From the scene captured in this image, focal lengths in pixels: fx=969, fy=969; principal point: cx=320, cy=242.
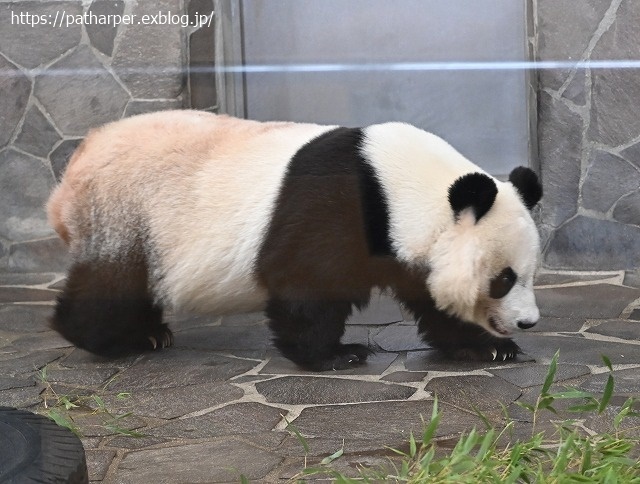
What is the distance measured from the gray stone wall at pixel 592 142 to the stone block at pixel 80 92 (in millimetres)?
1331

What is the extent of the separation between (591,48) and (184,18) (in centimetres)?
127

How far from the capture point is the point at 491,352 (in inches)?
122

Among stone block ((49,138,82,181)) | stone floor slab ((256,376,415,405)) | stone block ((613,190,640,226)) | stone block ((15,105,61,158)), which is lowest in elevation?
stone floor slab ((256,376,415,405))

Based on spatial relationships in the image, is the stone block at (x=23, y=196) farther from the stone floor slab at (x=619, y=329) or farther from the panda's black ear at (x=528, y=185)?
the stone floor slab at (x=619, y=329)

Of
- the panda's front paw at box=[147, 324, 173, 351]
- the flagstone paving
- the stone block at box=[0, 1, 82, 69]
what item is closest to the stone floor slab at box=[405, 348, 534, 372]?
the flagstone paving

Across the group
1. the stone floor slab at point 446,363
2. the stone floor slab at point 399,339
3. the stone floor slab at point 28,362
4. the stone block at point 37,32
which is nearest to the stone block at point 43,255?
the stone floor slab at point 28,362

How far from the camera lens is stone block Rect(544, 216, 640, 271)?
10.4ft

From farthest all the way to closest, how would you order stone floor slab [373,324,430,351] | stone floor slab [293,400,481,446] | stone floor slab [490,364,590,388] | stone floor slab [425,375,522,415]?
stone floor slab [373,324,430,351] → stone floor slab [490,364,590,388] → stone floor slab [425,375,522,415] → stone floor slab [293,400,481,446]

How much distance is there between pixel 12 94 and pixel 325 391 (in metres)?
1.31

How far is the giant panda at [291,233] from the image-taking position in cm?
296

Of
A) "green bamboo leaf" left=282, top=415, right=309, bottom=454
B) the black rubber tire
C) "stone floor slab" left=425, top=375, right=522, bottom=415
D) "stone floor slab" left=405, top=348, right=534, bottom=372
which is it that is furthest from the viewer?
"stone floor slab" left=405, top=348, right=534, bottom=372

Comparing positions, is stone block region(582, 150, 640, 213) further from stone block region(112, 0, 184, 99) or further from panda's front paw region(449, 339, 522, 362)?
stone block region(112, 0, 184, 99)

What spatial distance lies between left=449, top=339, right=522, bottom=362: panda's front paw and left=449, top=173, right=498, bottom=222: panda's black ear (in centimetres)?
47

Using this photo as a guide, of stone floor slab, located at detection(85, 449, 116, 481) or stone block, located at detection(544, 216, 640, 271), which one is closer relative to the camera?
stone floor slab, located at detection(85, 449, 116, 481)
